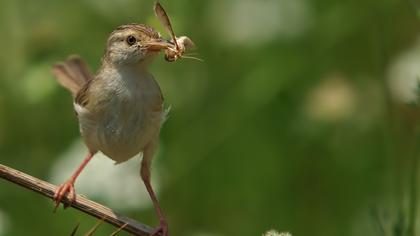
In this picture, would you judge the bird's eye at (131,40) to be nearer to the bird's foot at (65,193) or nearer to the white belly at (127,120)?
the white belly at (127,120)

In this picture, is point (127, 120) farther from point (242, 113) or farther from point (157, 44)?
point (242, 113)

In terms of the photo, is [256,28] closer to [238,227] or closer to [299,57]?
[299,57]

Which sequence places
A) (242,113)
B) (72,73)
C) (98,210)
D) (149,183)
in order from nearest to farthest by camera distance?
(98,210)
(149,183)
(72,73)
(242,113)

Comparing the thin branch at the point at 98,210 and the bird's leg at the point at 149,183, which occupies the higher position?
the bird's leg at the point at 149,183

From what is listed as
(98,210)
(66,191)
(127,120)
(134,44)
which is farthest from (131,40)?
(98,210)

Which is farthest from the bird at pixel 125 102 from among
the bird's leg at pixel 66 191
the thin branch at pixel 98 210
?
the thin branch at pixel 98 210

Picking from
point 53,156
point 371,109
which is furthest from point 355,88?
point 53,156

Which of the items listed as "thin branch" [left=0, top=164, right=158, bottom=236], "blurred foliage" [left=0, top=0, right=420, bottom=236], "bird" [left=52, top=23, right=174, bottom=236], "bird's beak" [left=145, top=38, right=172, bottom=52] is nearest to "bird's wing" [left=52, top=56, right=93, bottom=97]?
"blurred foliage" [left=0, top=0, right=420, bottom=236]
